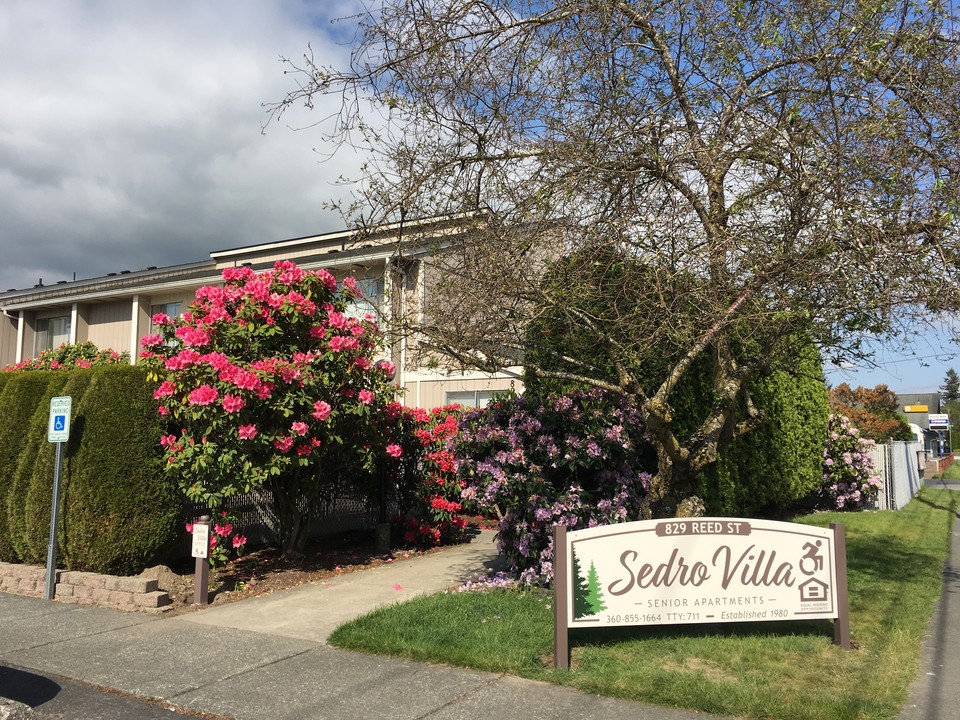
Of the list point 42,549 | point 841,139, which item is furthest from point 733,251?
point 42,549

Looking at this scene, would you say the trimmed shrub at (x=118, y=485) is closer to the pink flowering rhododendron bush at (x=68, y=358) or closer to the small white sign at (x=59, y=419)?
the small white sign at (x=59, y=419)

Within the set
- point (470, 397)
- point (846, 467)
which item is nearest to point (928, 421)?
point (846, 467)

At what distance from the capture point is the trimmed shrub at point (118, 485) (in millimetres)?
8703

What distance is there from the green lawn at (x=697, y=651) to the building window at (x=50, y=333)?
22.0 m

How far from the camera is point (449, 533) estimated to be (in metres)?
12.0

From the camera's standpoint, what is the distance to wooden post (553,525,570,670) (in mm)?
5684

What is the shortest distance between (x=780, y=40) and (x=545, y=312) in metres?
3.15

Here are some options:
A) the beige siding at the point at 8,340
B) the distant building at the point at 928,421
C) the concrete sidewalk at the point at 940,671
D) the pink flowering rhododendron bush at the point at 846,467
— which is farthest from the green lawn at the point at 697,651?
the distant building at the point at 928,421

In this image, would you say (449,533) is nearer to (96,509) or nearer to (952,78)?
(96,509)

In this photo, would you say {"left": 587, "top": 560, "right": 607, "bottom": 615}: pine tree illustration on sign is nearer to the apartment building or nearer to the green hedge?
the green hedge

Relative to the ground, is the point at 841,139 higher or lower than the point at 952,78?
lower

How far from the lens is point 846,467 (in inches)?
653

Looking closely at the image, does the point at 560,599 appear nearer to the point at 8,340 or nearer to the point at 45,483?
the point at 45,483

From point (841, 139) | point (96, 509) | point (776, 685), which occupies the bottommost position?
point (776, 685)
